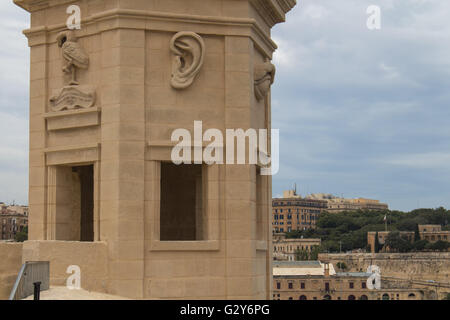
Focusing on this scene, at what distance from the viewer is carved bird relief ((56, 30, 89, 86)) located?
17.0 meters

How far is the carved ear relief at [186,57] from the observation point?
1673 cm

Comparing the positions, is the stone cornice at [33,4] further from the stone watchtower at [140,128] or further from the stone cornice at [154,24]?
the stone cornice at [154,24]

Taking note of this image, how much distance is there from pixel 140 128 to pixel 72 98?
2.00 meters

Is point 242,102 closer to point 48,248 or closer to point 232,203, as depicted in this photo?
point 232,203

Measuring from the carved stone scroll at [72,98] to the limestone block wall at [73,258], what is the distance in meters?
3.29

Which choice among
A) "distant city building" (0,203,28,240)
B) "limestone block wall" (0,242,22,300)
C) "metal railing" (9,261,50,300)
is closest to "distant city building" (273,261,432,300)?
"distant city building" (0,203,28,240)

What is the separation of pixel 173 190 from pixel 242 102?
531 cm

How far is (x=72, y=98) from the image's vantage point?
1712 cm

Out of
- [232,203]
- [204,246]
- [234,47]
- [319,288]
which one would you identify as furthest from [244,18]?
[319,288]

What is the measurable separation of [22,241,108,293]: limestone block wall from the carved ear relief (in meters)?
4.06

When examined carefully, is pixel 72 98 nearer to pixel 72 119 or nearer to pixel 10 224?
pixel 72 119

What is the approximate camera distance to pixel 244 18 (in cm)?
1728

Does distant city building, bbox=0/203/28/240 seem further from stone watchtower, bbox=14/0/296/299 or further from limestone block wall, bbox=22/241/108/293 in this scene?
limestone block wall, bbox=22/241/108/293

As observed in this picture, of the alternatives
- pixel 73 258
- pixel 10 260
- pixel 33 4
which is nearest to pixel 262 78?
pixel 33 4
